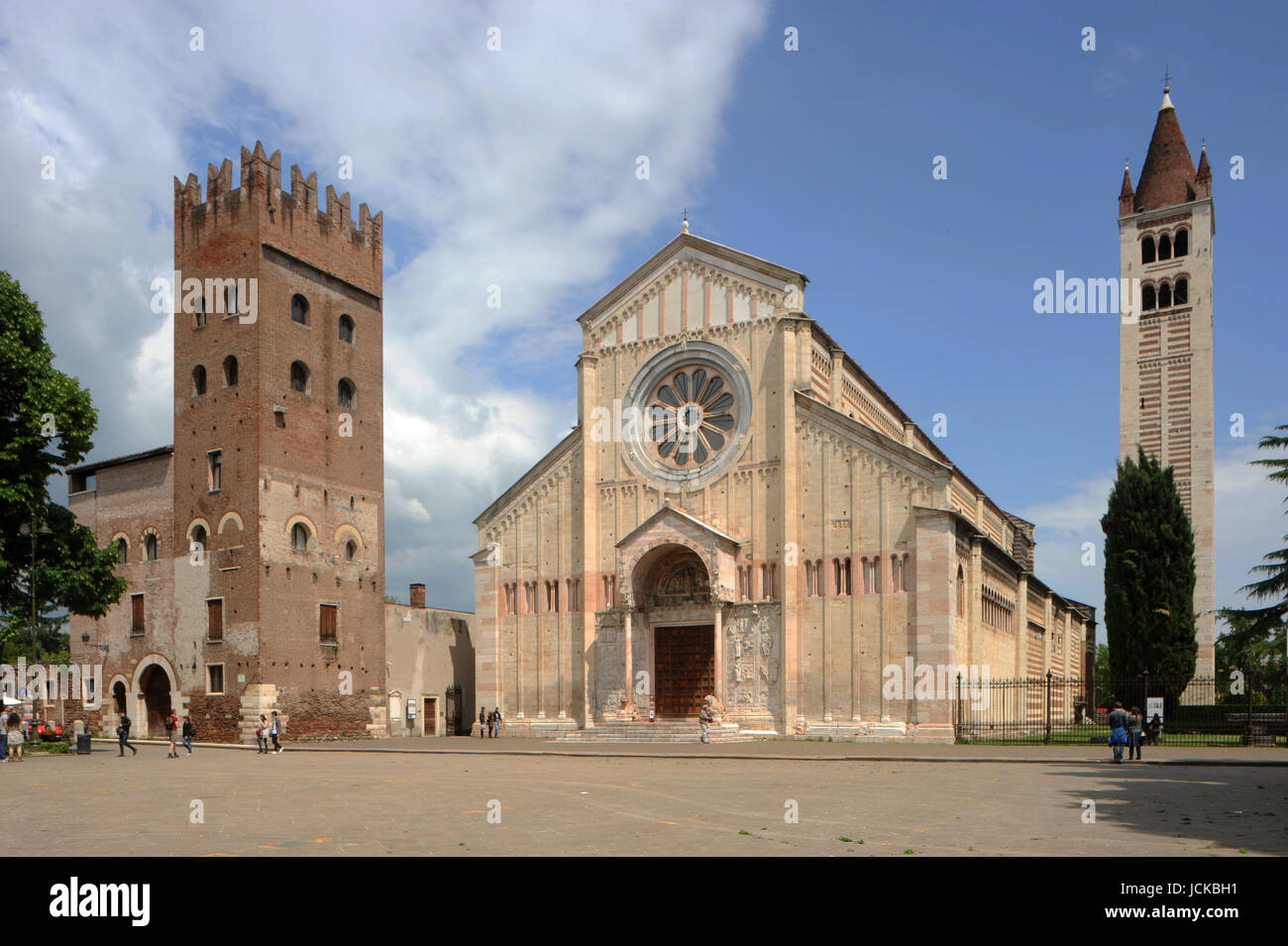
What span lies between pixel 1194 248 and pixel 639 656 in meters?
41.5

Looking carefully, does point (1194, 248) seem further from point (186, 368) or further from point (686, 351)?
point (186, 368)

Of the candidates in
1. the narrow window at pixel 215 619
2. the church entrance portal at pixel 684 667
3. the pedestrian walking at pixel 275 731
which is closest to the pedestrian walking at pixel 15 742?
the pedestrian walking at pixel 275 731

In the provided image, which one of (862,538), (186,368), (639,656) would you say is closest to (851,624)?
(862,538)

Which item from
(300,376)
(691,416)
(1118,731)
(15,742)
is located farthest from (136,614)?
(1118,731)

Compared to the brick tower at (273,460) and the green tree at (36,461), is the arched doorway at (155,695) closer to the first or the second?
the brick tower at (273,460)

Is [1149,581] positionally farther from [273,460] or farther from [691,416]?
[273,460]

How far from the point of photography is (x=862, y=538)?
115 ft

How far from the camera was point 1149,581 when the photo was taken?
4422 centimetres

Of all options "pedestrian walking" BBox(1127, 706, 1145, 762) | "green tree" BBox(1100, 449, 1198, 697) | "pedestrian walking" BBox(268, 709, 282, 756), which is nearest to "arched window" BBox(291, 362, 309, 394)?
"pedestrian walking" BBox(268, 709, 282, 756)

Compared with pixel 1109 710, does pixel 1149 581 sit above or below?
above

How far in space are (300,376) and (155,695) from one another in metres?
13.7

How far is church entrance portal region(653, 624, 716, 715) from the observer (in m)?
37.4

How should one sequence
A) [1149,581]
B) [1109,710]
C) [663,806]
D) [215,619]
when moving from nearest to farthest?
[663,806], [1109,710], [215,619], [1149,581]

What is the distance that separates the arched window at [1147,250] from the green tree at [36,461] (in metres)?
54.2
